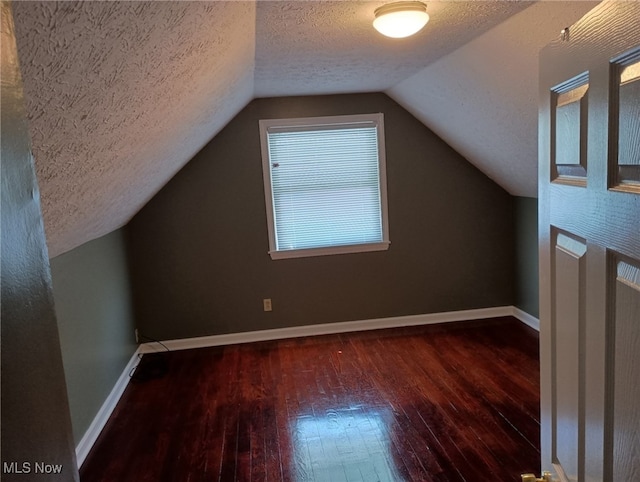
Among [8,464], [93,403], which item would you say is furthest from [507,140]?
[8,464]

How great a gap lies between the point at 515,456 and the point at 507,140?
6.55 feet

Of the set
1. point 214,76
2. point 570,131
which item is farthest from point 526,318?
point 570,131

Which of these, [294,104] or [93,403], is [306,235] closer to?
[294,104]

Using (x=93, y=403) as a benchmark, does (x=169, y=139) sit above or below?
above

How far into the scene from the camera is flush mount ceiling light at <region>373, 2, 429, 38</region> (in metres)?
1.97

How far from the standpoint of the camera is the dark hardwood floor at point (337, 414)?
239 cm

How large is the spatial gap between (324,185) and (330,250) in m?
0.57

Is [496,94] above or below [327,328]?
above

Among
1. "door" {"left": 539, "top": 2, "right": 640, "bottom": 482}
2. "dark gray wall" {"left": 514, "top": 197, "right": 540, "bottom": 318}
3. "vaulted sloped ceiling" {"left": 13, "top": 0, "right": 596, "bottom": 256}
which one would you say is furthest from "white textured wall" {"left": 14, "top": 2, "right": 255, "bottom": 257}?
"dark gray wall" {"left": 514, "top": 197, "right": 540, "bottom": 318}

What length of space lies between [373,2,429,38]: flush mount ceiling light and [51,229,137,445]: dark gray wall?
75.9 inches

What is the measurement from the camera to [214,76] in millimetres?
2246

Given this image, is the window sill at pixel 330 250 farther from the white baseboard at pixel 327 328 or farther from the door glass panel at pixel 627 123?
the door glass panel at pixel 627 123

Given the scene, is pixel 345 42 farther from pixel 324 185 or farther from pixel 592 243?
pixel 592 243

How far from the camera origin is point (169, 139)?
2.55 metres
